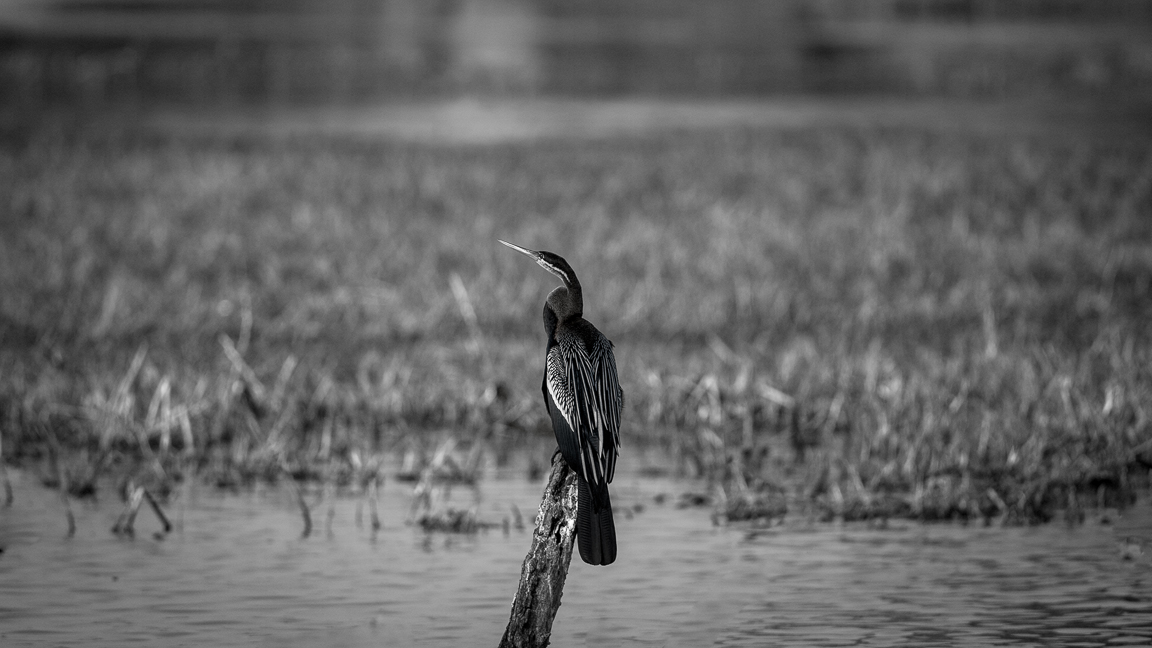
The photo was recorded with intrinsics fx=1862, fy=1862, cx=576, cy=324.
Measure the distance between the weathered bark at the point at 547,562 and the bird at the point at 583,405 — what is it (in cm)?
8

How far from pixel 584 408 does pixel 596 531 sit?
1.26 ft

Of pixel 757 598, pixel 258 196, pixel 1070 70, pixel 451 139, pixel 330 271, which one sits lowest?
pixel 757 598

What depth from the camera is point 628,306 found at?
12344 mm

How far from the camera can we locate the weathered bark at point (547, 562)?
211 inches

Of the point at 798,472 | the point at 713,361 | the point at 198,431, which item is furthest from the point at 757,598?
the point at 713,361

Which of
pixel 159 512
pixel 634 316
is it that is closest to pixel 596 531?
pixel 159 512

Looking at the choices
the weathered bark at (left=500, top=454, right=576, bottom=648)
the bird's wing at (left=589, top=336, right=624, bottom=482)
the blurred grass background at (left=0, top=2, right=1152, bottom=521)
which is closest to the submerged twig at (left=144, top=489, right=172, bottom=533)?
the blurred grass background at (left=0, top=2, right=1152, bottom=521)

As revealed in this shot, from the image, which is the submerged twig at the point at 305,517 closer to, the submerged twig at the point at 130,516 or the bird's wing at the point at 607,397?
the submerged twig at the point at 130,516

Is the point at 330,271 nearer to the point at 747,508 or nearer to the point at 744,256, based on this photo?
the point at 744,256

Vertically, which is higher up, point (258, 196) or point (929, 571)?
point (258, 196)

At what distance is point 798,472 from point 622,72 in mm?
31013

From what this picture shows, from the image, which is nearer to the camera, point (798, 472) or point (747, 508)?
point (747, 508)

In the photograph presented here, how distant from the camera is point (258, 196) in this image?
17312mm

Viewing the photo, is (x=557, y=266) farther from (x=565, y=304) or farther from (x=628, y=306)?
(x=628, y=306)
